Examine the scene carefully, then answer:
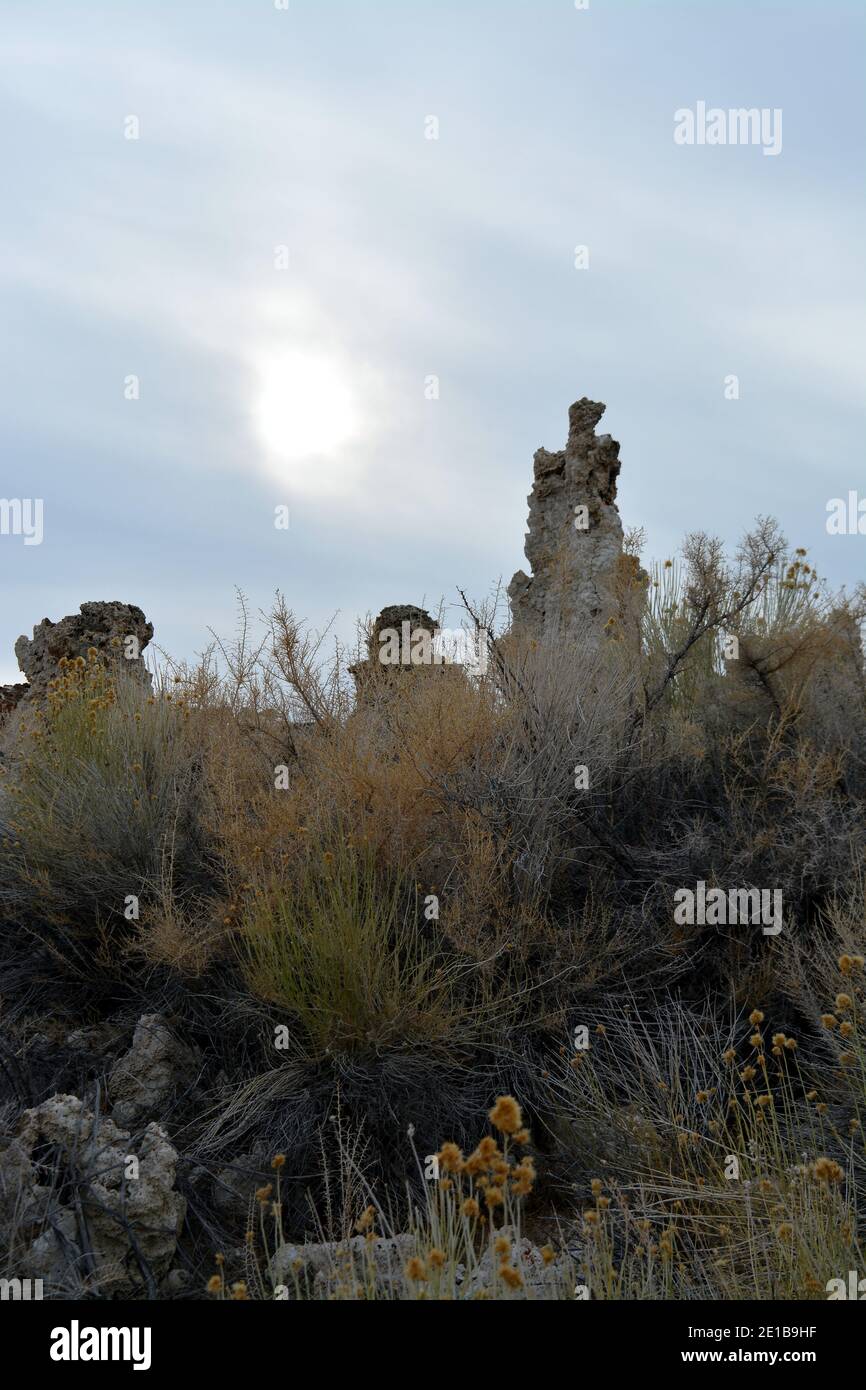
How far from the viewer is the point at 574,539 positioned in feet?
31.4

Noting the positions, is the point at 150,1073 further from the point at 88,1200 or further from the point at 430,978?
the point at 430,978

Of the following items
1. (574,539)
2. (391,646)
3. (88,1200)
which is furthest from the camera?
(574,539)

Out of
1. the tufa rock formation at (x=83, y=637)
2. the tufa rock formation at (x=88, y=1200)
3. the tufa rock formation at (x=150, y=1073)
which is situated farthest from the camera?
the tufa rock formation at (x=83, y=637)

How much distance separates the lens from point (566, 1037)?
4.68 m

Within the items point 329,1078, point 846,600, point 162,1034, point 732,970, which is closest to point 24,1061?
point 162,1034

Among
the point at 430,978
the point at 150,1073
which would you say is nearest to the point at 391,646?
the point at 430,978

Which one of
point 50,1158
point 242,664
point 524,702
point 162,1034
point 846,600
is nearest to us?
point 50,1158

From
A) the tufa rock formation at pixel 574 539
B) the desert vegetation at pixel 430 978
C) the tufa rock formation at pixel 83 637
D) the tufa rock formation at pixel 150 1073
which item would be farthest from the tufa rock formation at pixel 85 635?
the tufa rock formation at pixel 150 1073

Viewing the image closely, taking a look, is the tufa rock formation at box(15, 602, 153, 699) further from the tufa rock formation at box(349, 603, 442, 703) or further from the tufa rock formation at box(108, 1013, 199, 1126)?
the tufa rock formation at box(108, 1013, 199, 1126)

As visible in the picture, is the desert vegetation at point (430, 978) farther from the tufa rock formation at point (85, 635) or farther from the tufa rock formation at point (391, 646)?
the tufa rock formation at point (85, 635)

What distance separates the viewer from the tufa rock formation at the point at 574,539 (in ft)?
30.0

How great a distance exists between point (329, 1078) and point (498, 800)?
1529mm
